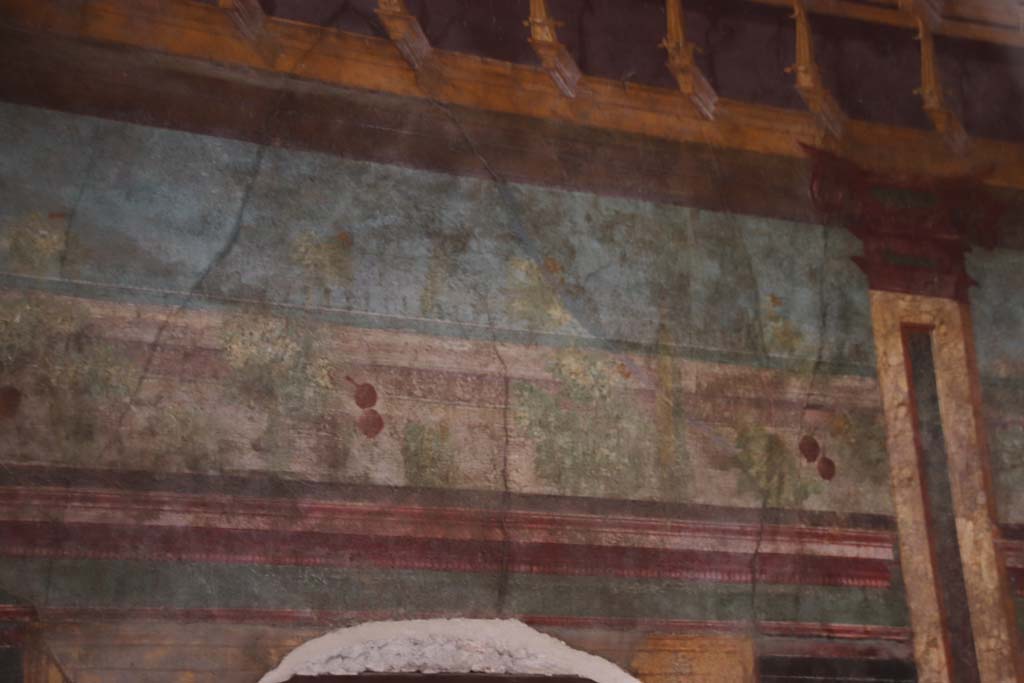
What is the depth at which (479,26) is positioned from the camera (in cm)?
383

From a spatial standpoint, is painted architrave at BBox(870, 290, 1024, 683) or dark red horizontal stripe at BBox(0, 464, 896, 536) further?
painted architrave at BBox(870, 290, 1024, 683)

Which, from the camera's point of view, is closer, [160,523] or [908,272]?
[160,523]

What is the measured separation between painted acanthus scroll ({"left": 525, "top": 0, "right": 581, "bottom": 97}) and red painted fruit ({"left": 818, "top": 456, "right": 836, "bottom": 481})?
4.28 feet

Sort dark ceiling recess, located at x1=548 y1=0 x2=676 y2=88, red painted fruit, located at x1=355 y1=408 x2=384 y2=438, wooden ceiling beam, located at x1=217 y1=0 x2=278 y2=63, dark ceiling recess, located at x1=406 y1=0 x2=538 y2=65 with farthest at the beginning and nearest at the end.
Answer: dark ceiling recess, located at x1=548 y1=0 x2=676 y2=88
dark ceiling recess, located at x1=406 y1=0 x2=538 y2=65
wooden ceiling beam, located at x1=217 y1=0 x2=278 y2=63
red painted fruit, located at x1=355 y1=408 x2=384 y2=438

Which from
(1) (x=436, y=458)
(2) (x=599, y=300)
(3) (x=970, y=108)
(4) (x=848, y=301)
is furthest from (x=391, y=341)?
(3) (x=970, y=108)

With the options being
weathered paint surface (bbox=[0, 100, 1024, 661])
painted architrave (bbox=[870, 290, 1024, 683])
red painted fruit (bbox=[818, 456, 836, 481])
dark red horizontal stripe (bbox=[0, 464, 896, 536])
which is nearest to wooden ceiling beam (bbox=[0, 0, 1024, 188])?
weathered paint surface (bbox=[0, 100, 1024, 661])

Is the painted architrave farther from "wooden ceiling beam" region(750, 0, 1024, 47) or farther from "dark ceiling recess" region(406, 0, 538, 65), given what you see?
"dark ceiling recess" region(406, 0, 538, 65)

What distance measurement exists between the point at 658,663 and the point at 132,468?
144cm

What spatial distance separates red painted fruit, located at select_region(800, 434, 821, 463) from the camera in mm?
3828

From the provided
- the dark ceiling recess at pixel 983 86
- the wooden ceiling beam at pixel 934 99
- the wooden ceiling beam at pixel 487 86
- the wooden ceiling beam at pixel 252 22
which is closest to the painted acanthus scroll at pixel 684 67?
the wooden ceiling beam at pixel 487 86

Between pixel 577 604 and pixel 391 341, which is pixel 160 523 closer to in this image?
pixel 391 341

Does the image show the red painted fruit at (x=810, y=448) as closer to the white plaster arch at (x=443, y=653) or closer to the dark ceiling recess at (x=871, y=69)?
the white plaster arch at (x=443, y=653)

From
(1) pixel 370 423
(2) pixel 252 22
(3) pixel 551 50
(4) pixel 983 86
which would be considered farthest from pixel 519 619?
(4) pixel 983 86

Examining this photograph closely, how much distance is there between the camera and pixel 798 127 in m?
4.16
